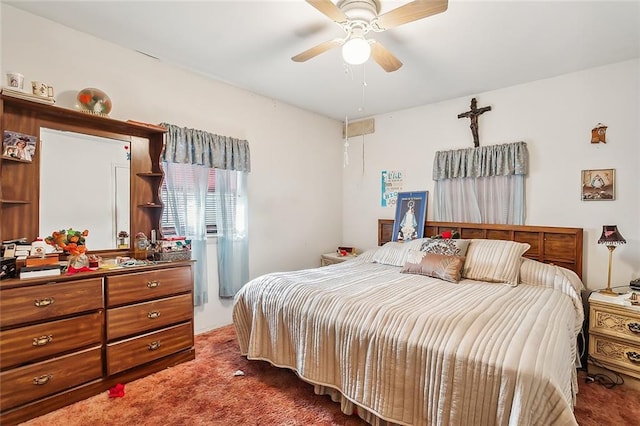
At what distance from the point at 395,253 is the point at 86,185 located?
114 inches

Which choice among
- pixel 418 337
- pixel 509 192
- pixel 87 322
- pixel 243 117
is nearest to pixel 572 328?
pixel 418 337

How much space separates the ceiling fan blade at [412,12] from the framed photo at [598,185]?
2.31 metres

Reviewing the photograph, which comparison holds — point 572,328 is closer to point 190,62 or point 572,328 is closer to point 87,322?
point 87,322

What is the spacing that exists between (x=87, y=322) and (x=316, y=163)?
3173 millimetres

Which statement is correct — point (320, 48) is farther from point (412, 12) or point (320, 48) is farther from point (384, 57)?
point (412, 12)

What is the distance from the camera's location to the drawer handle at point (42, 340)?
182 centimetres

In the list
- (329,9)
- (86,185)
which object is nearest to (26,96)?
(86,185)

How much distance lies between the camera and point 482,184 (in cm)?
343

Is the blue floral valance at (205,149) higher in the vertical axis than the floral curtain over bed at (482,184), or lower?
higher

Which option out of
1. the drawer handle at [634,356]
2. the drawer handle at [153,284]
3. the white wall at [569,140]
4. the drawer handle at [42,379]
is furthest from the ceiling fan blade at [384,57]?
the drawer handle at [42,379]

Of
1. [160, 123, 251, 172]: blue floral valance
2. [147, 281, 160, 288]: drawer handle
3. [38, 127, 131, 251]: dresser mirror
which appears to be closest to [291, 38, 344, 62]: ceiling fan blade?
[160, 123, 251, 172]: blue floral valance

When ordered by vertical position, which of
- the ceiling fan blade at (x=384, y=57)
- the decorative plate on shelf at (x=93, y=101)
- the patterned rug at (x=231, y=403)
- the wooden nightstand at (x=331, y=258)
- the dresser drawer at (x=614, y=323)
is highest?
the ceiling fan blade at (x=384, y=57)

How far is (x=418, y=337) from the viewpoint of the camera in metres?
1.55

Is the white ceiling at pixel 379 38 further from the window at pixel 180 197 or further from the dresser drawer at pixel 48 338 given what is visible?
the dresser drawer at pixel 48 338
